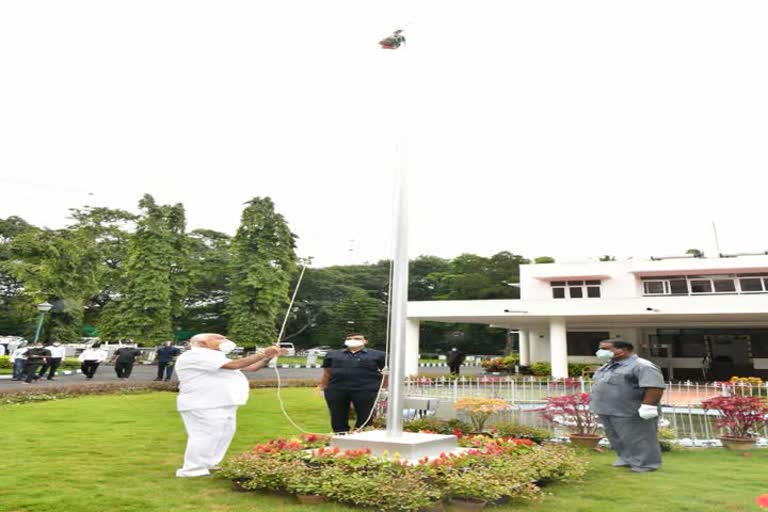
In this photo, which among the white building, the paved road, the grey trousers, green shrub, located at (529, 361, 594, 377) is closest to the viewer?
the grey trousers

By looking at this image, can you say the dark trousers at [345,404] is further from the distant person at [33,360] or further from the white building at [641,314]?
the white building at [641,314]

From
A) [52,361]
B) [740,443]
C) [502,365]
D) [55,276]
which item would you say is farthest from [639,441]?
[55,276]

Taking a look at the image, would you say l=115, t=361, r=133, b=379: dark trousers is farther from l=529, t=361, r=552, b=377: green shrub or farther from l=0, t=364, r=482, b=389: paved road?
l=529, t=361, r=552, b=377: green shrub

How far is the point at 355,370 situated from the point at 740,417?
5.98 m

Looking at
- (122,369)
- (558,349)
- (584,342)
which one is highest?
(584,342)

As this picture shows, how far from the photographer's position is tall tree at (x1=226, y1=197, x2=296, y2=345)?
3503 cm

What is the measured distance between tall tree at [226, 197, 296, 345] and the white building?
46.8 feet

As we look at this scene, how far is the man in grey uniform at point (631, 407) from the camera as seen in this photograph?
6.20 metres

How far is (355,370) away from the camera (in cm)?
704

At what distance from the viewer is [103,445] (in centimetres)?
748

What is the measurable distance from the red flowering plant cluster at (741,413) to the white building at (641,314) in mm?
11974

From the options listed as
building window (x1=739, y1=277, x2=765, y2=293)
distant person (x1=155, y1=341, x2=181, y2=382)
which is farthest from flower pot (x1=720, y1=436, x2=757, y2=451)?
building window (x1=739, y1=277, x2=765, y2=293)

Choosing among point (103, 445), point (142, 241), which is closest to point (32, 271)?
point (142, 241)

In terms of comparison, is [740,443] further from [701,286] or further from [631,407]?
[701,286]
